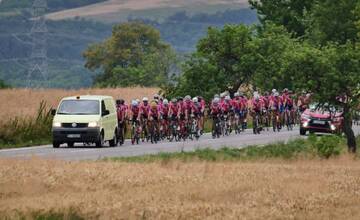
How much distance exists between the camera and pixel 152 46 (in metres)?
129

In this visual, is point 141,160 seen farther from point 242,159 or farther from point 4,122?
point 4,122

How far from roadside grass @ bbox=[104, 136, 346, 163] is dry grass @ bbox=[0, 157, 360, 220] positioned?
3.39 m

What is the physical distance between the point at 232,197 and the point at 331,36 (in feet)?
207

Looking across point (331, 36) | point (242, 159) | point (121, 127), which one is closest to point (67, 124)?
point (121, 127)

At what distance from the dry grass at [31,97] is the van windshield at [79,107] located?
10.9 feet

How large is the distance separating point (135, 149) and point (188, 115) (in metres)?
6.78

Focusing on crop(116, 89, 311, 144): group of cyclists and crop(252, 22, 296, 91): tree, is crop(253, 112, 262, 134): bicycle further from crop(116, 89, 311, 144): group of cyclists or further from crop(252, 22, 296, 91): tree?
crop(252, 22, 296, 91): tree

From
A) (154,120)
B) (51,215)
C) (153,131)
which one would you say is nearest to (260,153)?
(154,120)

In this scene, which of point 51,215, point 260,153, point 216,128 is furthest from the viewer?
point 216,128

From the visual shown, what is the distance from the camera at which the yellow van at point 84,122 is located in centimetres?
3922

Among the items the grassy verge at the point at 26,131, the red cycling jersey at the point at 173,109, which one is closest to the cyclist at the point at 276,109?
the red cycling jersey at the point at 173,109

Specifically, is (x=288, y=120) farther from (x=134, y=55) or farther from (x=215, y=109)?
(x=134, y=55)

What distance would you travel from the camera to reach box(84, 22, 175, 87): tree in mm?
121062

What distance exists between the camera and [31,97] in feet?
179
